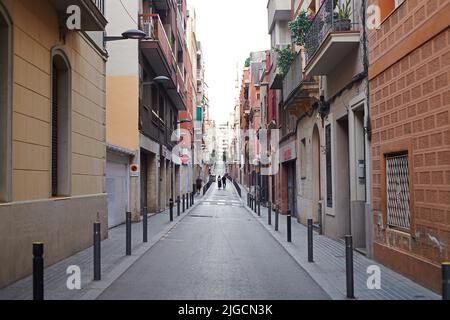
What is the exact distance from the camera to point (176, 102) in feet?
117

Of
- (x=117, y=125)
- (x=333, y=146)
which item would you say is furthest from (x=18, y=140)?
(x=117, y=125)

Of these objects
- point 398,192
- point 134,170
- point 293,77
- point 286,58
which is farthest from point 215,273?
point 286,58

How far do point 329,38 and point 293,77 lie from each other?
6.96 m

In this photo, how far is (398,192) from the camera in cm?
994

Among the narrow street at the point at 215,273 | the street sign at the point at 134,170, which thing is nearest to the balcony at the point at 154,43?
the street sign at the point at 134,170

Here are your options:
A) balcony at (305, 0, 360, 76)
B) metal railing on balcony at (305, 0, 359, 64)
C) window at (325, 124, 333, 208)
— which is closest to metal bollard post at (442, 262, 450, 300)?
balcony at (305, 0, 360, 76)

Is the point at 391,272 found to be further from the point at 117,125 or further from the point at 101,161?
the point at 117,125

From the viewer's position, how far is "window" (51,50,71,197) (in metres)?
11.9

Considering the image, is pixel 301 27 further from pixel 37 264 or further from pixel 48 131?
pixel 37 264

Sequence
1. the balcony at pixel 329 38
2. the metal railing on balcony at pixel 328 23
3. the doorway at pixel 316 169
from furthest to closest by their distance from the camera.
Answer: the doorway at pixel 316 169, the metal railing on balcony at pixel 328 23, the balcony at pixel 329 38

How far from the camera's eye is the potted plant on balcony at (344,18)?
12.9 metres

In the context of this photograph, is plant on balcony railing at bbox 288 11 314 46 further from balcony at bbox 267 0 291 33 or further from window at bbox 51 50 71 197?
balcony at bbox 267 0 291 33

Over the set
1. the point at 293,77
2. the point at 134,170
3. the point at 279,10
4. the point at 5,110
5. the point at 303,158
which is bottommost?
the point at 134,170

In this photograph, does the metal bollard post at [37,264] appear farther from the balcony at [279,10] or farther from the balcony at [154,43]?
the balcony at [279,10]
